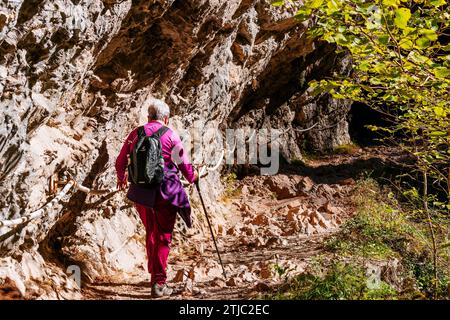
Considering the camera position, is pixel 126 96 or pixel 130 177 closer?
pixel 130 177

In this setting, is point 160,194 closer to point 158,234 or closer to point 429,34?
point 158,234

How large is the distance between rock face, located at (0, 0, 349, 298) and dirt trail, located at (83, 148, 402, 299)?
0.80m

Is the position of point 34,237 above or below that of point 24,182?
below

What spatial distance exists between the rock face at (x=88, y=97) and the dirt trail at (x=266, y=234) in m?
0.80

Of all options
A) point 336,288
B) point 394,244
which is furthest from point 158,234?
point 394,244

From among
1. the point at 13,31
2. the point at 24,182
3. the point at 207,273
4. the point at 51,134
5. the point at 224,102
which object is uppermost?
the point at 224,102

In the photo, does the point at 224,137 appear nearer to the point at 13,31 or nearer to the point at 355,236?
the point at 355,236

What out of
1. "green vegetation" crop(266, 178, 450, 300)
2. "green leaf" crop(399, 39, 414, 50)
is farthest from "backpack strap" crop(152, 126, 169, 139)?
"green leaf" crop(399, 39, 414, 50)

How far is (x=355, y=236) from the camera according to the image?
772 cm

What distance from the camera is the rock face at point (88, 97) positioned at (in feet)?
13.6

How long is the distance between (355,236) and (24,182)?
5.48 metres

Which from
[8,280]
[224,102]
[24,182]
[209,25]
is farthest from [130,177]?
[224,102]

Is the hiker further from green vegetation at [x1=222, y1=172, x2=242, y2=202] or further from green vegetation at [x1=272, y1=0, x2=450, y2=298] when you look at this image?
green vegetation at [x1=222, y1=172, x2=242, y2=202]

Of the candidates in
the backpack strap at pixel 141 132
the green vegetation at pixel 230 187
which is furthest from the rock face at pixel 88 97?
the green vegetation at pixel 230 187
